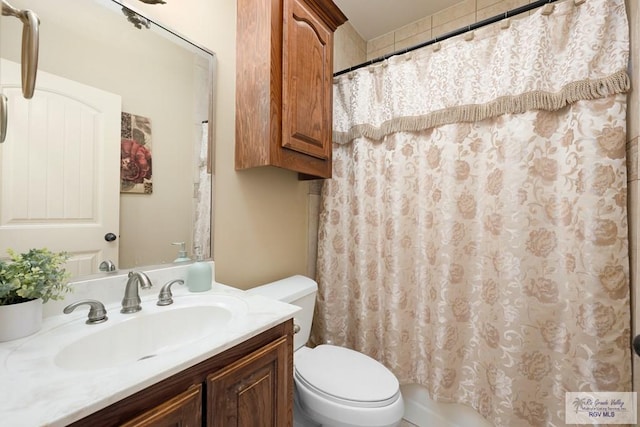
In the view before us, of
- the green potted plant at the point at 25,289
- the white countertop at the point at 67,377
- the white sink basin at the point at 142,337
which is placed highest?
the green potted plant at the point at 25,289

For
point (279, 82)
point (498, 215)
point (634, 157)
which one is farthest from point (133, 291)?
point (634, 157)

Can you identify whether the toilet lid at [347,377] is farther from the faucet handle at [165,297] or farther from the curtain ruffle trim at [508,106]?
the curtain ruffle trim at [508,106]

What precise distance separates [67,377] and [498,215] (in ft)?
4.75

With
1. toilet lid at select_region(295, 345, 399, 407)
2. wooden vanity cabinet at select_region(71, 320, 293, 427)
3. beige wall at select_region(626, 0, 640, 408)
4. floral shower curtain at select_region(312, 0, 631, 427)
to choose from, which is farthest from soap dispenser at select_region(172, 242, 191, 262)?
beige wall at select_region(626, 0, 640, 408)

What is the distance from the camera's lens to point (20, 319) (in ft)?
1.96

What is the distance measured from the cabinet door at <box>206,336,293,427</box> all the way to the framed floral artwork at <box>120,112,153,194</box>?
705 millimetres

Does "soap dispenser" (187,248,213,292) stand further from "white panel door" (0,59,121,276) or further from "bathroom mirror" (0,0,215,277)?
"white panel door" (0,59,121,276)

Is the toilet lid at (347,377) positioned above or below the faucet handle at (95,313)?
below

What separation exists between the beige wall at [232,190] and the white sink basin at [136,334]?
31 centimetres

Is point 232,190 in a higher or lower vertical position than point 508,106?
lower

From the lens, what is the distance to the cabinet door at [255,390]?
1.94ft

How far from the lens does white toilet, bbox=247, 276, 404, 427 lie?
37.6 inches

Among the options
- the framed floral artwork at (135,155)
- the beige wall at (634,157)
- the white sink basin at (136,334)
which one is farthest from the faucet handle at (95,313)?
the beige wall at (634,157)

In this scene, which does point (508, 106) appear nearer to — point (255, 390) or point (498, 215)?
point (498, 215)
